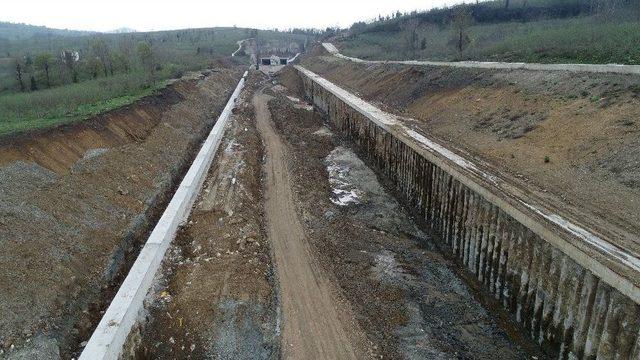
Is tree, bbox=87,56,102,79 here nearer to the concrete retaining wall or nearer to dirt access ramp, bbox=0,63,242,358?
dirt access ramp, bbox=0,63,242,358

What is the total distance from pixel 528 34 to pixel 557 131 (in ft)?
100

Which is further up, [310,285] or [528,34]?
[528,34]

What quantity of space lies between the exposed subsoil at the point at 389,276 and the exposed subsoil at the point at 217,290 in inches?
96.5

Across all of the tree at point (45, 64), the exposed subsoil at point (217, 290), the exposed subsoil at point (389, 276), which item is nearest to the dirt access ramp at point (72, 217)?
the exposed subsoil at point (217, 290)

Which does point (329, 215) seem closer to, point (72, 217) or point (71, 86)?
point (72, 217)

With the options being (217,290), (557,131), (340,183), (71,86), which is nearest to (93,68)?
(71,86)

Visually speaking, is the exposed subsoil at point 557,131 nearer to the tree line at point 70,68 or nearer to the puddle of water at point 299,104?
the puddle of water at point 299,104

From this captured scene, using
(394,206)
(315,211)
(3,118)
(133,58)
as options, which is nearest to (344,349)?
(315,211)

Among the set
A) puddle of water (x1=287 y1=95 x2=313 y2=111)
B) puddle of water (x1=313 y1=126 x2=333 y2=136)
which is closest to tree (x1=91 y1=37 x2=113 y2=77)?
puddle of water (x1=287 y1=95 x2=313 y2=111)

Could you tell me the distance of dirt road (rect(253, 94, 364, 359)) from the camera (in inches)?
472

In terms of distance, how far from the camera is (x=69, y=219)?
15.5 metres

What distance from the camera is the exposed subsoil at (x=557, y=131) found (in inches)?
520

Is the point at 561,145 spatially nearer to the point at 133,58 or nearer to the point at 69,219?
the point at 69,219

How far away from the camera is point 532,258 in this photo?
12.4 metres
